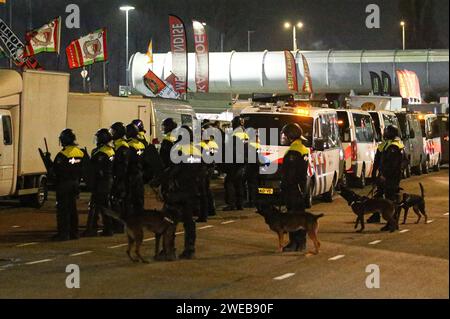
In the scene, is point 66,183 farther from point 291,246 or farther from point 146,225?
point 291,246

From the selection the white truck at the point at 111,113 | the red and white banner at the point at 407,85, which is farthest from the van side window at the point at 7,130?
the red and white banner at the point at 407,85

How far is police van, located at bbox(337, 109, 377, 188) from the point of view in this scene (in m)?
24.6

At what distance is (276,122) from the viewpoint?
1995cm

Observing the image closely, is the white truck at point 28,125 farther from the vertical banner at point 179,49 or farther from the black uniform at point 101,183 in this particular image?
the vertical banner at point 179,49

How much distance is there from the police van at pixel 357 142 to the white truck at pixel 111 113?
5.20 meters

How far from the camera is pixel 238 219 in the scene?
18062 mm

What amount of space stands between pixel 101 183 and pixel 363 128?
12042 mm

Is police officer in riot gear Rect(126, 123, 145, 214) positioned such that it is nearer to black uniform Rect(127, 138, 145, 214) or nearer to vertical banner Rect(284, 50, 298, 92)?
black uniform Rect(127, 138, 145, 214)

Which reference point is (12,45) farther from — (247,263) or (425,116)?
(247,263)

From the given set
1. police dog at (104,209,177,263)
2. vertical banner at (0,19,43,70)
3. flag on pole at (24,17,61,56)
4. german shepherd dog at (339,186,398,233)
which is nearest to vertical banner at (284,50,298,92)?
flag on pole at (24,17,61,56)

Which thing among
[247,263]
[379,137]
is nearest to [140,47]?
[379,137]

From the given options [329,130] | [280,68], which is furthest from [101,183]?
[280,68]

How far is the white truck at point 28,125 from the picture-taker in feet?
63.4

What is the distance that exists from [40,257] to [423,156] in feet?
71.3
